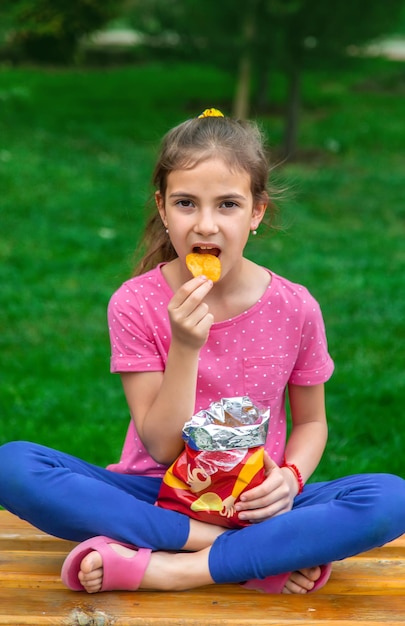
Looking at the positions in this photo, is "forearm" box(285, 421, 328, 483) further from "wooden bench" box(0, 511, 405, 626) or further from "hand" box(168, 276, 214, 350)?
"hand" box(168, 276, 214, 350)

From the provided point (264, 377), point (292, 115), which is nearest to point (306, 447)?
point (264, 377)

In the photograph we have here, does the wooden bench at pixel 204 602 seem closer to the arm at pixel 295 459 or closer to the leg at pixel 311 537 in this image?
the leg at pixel 311 537

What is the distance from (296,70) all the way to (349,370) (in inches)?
236

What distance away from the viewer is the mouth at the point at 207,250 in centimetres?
261

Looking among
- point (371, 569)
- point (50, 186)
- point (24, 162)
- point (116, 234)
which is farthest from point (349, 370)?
point (24, 162)

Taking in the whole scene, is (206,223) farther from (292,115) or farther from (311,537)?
(292,115)

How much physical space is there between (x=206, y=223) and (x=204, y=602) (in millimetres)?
958

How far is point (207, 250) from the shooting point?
2.61 meters

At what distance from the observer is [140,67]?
58.4 ft

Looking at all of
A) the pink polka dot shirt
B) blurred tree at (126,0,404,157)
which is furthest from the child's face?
blurred tree at (126,0,404,157)

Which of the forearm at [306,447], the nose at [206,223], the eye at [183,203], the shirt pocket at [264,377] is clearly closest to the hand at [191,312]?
the nose at [206,223]

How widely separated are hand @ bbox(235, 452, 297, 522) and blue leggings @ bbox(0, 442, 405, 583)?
0.03 metres

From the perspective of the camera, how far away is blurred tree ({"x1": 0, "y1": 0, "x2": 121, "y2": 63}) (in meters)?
12.5

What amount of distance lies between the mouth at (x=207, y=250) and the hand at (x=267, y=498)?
538mm
